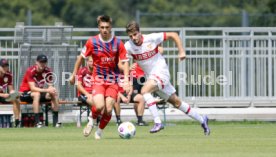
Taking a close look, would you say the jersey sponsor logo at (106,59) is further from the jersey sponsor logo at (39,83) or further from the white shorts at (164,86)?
the jersey sponsor logo at (39,83)

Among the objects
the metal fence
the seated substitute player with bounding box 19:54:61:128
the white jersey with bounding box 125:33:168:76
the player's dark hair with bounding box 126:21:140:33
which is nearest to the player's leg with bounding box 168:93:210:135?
the white jersey with bounding box 125:33:168:76

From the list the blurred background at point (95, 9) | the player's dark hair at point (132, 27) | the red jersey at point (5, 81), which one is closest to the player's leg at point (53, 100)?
the red jersey at point (5, 81)

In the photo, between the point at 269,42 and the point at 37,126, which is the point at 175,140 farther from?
the point at 269,42

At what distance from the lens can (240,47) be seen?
29438 millimetres

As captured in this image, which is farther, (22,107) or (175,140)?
(22,107)

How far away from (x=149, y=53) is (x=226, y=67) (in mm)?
8740

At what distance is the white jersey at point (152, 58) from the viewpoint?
2062 centimetres

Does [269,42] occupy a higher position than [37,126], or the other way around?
[269,42]

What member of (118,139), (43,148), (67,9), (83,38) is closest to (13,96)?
(83,38)

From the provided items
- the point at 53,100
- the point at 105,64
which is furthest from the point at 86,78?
the point at 105,64

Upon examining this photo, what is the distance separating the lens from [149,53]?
20906 millimetres

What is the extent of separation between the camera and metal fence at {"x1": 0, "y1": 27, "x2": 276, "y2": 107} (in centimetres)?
2925

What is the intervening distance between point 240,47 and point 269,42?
74 cm

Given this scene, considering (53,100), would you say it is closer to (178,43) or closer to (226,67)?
(226,67)
